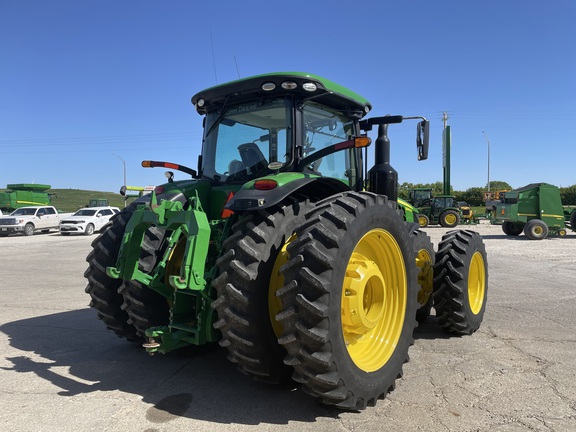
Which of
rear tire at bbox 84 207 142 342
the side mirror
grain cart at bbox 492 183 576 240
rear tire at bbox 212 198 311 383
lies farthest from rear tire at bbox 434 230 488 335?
grain cart at bbox 492 183 576 240

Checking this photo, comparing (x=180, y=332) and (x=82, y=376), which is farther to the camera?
(x=82, y=376)

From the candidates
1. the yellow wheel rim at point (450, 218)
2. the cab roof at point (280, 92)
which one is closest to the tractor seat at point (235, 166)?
the cab roof at point (280, 92)

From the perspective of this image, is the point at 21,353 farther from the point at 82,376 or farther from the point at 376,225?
the point at 376,225

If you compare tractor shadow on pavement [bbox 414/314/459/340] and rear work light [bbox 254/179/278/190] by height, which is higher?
rear work light [bbox 254/179/278/190]

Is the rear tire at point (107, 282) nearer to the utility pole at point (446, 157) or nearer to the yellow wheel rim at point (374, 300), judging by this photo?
the yellow wheel rim at point (374, 300)

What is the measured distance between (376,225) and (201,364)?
2088mm

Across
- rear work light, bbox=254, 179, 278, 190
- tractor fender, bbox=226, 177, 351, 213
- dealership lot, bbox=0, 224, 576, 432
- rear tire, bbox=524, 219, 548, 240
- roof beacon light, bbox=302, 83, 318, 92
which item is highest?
roof beacon light, bbox=302, 83, 318, 92

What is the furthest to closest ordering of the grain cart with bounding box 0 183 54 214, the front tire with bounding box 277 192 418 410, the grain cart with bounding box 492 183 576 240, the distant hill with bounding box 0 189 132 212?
1. the distant hill with bounding box 0 189 132 212
2. the grain cart with bounding box 0 183 54 214
3. the grain cart with bounding box 492 183 576 240
4. the front tire with bounding box 277 192 418 410

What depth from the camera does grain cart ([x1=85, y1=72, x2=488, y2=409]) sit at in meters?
2.69

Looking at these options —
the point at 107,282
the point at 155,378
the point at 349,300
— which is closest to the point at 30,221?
the point at 107,282

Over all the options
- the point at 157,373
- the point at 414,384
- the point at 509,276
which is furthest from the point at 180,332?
the point at 509,276

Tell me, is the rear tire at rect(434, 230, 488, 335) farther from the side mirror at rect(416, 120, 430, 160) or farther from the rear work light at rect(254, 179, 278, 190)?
the rear work light at rect(254, 179, 278, 190)

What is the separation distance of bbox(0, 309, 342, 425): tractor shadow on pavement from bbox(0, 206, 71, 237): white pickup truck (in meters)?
20.9

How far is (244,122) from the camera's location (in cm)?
412
